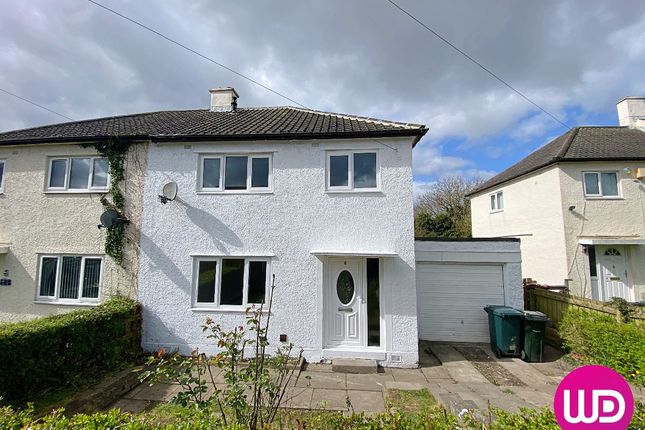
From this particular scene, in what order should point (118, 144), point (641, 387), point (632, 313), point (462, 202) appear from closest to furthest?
point (641, 387), point (632, 313), point (118, 144), point (462, 202)

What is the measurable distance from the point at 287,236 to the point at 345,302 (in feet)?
8.03

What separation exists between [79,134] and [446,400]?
1252 centimetres

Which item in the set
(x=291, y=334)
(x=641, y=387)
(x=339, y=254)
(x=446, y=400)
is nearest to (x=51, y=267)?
(x=291, y=334)

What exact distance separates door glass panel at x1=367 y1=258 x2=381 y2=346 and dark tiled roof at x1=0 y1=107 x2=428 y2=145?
3707 millimetres

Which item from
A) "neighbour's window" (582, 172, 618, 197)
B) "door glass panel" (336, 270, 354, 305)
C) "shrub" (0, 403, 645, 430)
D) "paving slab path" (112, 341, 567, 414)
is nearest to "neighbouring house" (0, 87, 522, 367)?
"door glass panel" (336, 270, 354, 305)

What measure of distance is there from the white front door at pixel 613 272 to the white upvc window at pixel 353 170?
11.0 m

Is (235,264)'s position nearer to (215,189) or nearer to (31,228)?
(215,189)

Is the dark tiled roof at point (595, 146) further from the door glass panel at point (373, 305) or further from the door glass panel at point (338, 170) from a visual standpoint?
the door glass panel at point (373, 305)

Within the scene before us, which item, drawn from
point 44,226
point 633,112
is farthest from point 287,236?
point 633,112

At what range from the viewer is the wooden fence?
7.71 m

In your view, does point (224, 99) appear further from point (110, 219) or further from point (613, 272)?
point (613, 272)

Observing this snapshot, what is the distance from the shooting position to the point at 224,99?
12.8m

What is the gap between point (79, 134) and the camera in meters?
9.80

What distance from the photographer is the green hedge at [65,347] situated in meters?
5.44
